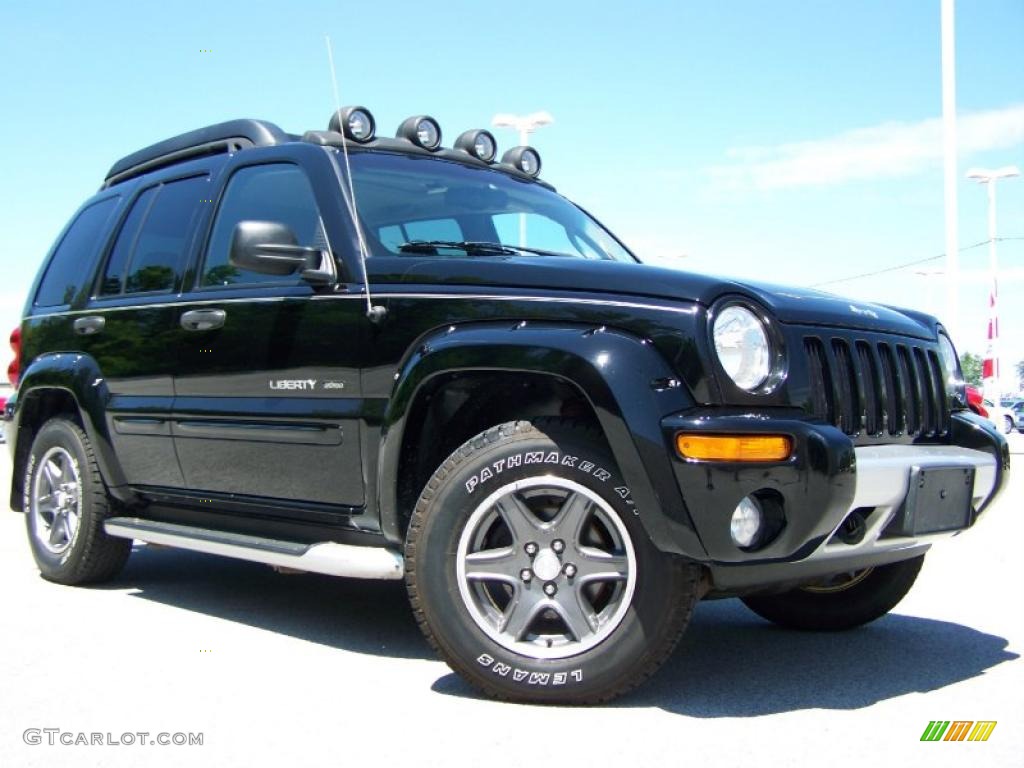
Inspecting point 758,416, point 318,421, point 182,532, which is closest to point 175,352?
point 182,532

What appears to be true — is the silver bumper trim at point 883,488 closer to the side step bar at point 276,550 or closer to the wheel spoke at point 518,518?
the wheel spoke at point 518,518

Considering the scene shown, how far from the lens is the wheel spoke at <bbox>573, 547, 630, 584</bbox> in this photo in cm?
339

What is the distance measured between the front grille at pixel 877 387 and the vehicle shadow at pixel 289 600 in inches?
68.2

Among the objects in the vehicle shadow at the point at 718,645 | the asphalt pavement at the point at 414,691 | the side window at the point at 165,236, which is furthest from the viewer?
the side window at the point at 165,236

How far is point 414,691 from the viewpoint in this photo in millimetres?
3680

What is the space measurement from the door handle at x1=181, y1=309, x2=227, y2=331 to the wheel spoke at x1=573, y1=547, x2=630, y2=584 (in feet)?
6.37

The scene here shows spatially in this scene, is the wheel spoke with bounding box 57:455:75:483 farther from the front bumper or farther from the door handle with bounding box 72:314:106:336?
the front bumper

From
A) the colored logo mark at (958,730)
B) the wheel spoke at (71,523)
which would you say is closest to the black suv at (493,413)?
the wheel spoke at (71,523)

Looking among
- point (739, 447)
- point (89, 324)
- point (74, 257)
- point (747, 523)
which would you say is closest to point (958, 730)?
point (747, 523)

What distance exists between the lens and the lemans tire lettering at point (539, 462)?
339 centimetres

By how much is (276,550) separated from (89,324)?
75.7 inches

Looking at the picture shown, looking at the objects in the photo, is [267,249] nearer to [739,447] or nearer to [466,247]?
[466,247]

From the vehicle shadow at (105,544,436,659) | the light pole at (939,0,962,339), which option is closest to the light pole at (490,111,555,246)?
the light pole at (939,0,962,339)

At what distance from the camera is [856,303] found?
3967 mm
